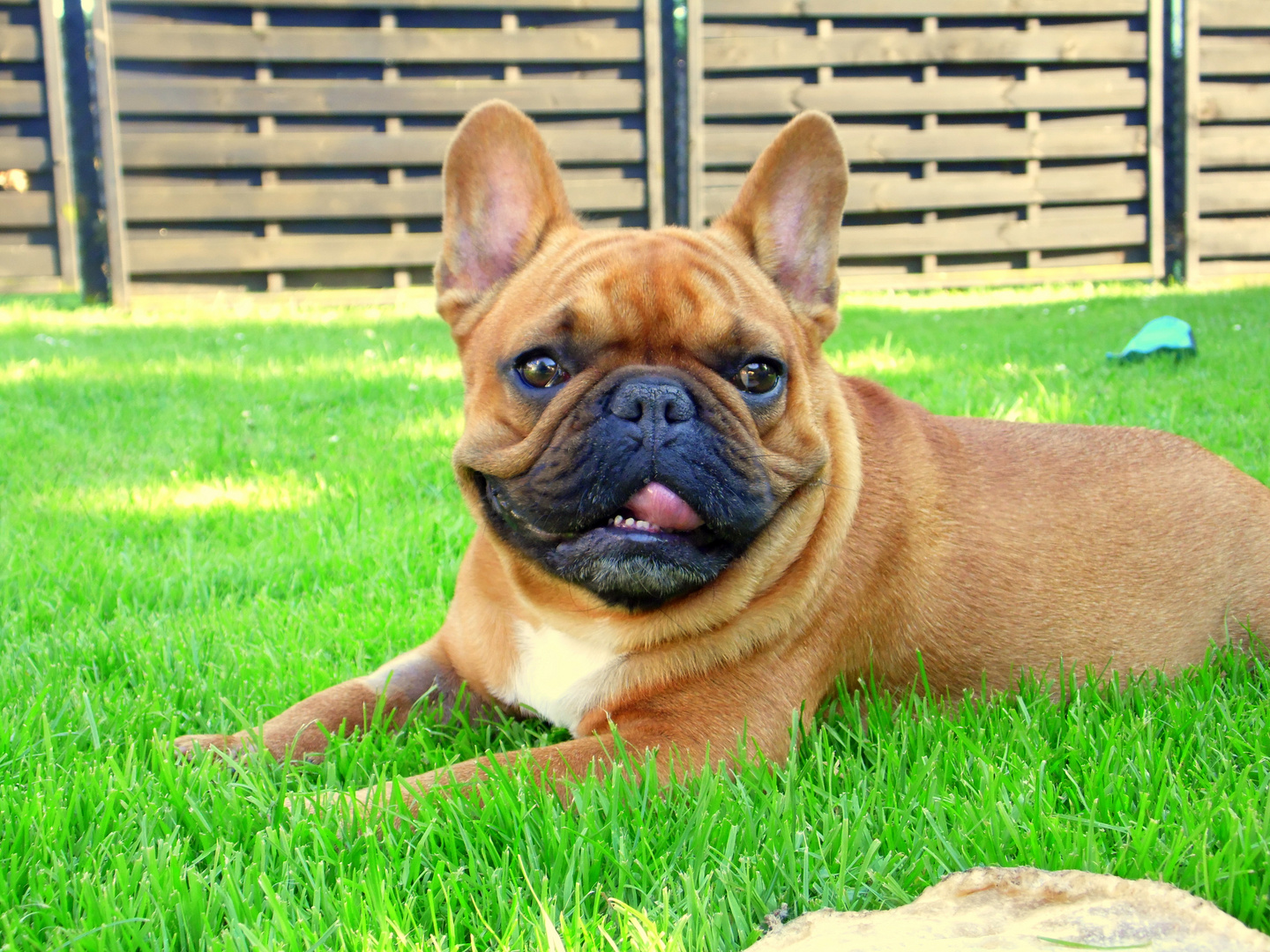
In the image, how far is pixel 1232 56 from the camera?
444 inches

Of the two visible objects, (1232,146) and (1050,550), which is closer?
(1050,550)

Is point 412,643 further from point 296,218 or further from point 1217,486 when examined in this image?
point 296,218

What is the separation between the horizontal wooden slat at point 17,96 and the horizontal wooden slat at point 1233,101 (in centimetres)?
1148

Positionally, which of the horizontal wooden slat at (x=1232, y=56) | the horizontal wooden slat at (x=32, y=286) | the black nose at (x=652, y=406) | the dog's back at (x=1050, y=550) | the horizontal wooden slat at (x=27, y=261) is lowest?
the dog's back at (x=1050, y=550)

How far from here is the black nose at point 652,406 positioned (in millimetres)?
2250

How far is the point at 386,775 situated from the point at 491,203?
5.07 ft

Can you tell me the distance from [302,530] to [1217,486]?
9.99 feet

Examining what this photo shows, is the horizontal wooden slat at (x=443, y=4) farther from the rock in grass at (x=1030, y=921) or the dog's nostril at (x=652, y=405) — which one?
the rock in grass at (x=1030, y=921)

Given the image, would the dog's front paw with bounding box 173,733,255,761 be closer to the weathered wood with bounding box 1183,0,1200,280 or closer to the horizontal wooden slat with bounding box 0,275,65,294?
the horizontal wooden slat with bounding box 0,275,65,294

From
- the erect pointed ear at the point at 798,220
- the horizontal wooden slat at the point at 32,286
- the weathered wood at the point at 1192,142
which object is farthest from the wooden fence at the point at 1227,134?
the horizontal wooden slat at the point at 32,286

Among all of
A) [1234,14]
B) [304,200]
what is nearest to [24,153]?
[304,200]

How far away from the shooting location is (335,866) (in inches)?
71.4

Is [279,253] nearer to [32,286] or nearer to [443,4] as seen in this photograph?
[32,286]

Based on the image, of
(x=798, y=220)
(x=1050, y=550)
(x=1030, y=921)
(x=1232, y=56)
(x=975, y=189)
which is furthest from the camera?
(x=1232, y=56)
